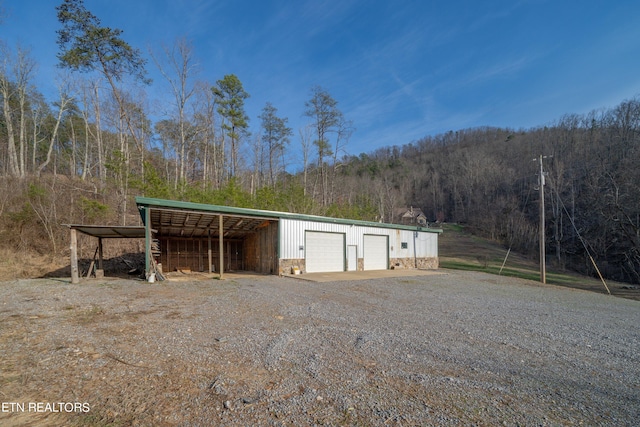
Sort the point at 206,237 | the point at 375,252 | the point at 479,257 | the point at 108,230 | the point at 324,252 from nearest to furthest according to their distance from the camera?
the point at 108,230 < the point at 324,252 < the point at 375,252 < the point at 206,237 < the point at 479,257

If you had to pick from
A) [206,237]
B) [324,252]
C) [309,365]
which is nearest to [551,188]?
[324,252]

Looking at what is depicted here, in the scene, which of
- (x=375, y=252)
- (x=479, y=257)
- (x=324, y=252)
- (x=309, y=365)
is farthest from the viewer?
(x=479, y=257)

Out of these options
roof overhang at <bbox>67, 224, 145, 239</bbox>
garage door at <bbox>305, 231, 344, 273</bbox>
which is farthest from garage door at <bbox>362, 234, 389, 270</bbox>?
roof overhang at <bbox>67, 224, 145, 239</bbox>

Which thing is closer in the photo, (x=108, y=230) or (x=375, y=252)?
(x=108, y=230)

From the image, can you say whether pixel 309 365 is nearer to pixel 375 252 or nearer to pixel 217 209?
pixel 217 209

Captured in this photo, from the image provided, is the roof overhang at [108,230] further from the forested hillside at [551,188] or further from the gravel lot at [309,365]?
the forested hillside at [551,188]

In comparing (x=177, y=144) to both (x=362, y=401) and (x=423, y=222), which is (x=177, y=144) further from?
(x=423, y=222)

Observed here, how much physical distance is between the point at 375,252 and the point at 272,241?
23.3 feet

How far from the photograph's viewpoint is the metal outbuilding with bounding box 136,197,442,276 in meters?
13.8

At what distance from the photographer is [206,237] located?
786 inches

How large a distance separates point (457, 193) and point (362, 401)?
6111 centimetres

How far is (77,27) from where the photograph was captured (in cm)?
1711

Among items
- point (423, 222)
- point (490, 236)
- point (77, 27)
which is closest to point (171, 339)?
point (77, 27)

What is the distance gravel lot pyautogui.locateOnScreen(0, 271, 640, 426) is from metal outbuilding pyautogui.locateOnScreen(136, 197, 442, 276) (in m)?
6.73
